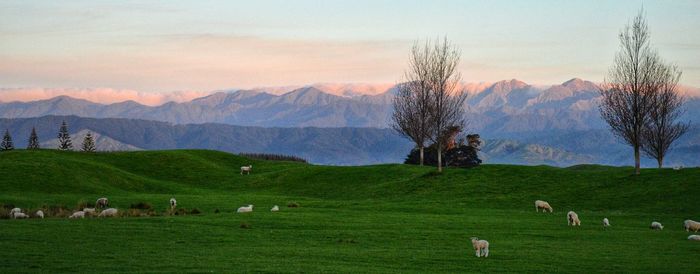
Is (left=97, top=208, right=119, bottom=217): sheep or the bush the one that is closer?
(left=97, top=208, right=119, bottom=217): sheep

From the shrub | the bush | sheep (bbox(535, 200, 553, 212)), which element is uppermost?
sheep (bbox(535, 200, 553, 212))

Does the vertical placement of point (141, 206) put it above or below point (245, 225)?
above

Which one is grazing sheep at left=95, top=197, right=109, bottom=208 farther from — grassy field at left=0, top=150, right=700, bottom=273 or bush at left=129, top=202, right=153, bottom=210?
bush at left=129, top=202, right=153, bottom=210

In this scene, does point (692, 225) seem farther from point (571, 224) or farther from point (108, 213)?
point (108, 213)

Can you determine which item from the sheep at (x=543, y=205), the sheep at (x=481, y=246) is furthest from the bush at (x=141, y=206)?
the sheep at (x=481, y=246)

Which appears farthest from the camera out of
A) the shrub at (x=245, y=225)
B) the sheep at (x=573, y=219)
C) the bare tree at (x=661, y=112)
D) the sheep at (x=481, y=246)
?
the bare tree at (x=661, y=112)

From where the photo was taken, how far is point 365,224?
140 ft

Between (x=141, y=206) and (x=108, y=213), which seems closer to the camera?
(x=108, y=213)

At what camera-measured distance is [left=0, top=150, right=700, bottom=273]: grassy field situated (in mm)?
27656

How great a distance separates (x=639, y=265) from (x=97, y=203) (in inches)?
1542

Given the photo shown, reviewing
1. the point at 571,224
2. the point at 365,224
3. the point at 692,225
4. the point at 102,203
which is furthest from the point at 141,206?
the point at 692,225

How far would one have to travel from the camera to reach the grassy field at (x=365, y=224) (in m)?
27.7

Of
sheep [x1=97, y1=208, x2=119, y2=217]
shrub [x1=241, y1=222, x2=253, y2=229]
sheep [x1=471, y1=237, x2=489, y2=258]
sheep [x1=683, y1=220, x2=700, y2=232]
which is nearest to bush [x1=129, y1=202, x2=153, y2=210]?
sheep [x1=97, y1=208, x2=119, y2=217]

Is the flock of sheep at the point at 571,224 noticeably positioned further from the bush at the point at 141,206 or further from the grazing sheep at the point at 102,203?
the grazing sheep at the point at 102,203
